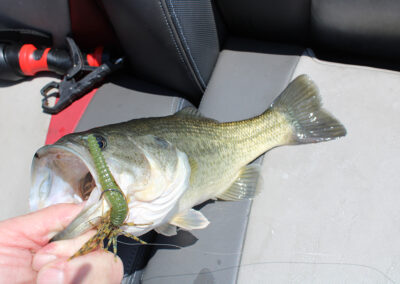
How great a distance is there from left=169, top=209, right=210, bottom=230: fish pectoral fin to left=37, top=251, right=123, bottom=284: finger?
1.49 feet

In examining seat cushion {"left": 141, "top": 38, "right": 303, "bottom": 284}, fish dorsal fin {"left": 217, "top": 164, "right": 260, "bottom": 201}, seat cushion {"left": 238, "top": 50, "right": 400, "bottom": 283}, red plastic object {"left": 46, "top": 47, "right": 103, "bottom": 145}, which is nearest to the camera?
seat cushion {"left": 238, "top": 50, "right": 400, "bottom": 283}

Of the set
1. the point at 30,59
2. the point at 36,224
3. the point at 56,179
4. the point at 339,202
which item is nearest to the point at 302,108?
the point at 339,202

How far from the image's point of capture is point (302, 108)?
75.1 inches

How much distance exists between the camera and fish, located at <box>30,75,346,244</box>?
4.27ft

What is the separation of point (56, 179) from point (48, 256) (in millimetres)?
354

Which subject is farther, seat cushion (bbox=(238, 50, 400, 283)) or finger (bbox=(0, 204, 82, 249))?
seat cushion (bbox=(238, 50, 400, 283))

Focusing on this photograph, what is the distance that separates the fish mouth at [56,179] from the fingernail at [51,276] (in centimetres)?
39

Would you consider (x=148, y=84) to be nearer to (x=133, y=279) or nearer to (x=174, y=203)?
(x=174, y=203)

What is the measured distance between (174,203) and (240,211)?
0.44 meters

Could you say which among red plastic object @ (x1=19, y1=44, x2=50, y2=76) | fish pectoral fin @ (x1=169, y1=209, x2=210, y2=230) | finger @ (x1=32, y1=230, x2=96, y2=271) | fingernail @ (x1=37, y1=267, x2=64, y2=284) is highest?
red plastic object @ (x1=19, y1=44, x2=50, y2=76)

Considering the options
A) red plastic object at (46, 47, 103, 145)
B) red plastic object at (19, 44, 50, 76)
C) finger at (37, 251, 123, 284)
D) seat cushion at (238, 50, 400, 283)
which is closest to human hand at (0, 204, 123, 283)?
finger at (37, 251, 123, 284)

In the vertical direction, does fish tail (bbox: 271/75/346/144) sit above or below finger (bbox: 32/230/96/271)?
above

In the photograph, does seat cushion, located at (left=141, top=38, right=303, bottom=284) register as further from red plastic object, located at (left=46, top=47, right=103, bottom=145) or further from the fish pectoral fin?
red plastic object, located at (left=46, top=47, right=103, bottom=145)

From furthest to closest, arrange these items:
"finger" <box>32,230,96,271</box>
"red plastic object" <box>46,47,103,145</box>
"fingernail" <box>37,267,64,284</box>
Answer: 1. "red plastic object" <box>46,47,103,145</box>
2. "finger" <box>32,230,96,271</box>
3. "fingernail" <box>37,267,64,284</box>
